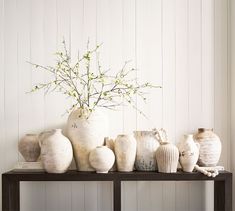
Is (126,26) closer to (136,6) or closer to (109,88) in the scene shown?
(136,6)

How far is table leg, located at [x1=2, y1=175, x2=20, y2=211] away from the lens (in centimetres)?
214

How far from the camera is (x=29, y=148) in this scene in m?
2.27

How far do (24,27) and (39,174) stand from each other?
942 mm

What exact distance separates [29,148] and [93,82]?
57cm

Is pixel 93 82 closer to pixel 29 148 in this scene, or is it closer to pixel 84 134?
pixel 84 134

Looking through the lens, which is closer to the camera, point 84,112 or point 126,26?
point 84,112

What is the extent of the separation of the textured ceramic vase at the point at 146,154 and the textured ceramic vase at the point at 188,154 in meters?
0.15

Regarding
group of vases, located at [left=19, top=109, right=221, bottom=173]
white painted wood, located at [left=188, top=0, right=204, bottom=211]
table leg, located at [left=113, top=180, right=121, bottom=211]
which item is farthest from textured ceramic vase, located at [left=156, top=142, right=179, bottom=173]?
white painted wood, located at [left=188, top=0, right=204, bottom=211]

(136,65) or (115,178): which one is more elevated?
(136,65)

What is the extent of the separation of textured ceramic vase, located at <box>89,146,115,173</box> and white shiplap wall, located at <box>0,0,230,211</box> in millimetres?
322

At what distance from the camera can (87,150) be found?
7.15ft

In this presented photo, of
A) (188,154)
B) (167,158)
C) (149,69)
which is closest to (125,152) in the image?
(167,158)

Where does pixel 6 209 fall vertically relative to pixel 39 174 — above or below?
below

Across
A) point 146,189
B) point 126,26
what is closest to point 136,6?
point 126,26
